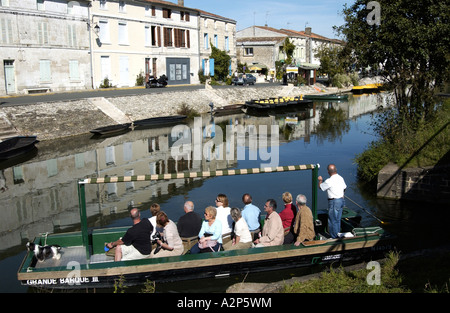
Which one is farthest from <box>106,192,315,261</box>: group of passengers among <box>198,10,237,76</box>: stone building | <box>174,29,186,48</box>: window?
<box>198,10,237,76</box>: stone building

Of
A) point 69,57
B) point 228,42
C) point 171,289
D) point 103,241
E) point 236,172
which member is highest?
point 228,42

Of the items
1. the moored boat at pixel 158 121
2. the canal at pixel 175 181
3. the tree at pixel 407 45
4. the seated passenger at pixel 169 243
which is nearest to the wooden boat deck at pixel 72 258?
the canal at pixel 175 181

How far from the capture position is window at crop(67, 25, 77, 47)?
3734cm

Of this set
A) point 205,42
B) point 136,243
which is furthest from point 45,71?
point 136,243

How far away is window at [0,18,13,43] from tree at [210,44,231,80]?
1015 inches

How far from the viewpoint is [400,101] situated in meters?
17.8

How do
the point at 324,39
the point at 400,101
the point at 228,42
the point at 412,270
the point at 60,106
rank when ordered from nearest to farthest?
1. the point at 412,270
2. the point at 400,101
3. the point at 60,106
4. the point at 228,42
5. the point at 324,39

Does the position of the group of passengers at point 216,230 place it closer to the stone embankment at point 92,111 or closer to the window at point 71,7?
the stone embankment at point 92,111

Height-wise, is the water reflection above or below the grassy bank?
below

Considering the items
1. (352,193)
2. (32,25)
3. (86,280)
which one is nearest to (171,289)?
(86,280)

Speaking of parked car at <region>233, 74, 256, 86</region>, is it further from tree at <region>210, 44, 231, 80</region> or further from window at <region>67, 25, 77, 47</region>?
→ window at <region>67, 25, 77, 47</region>

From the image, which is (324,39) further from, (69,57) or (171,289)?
(171,289)

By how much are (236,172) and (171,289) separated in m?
2.82
